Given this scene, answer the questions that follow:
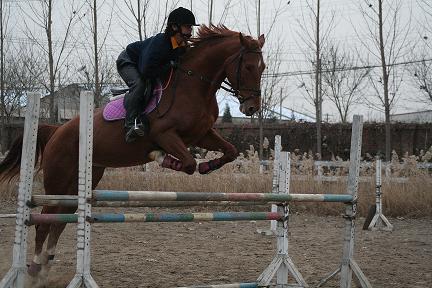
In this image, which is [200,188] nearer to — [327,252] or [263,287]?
[327,252]

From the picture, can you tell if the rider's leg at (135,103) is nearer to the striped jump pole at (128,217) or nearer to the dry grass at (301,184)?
the striped jump pole at (128,217)

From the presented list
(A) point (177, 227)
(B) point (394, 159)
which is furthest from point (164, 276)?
(B) point (394, 159)

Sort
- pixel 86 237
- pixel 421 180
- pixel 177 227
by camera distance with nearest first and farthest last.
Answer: pixel 86 237 → pixel 177 227 → pixel 421 180

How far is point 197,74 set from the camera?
15.6ft

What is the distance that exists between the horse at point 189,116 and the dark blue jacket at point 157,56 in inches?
3.9

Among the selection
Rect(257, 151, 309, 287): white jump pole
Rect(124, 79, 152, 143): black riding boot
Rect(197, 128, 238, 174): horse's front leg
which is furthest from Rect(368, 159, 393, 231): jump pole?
Rect(124, 79, 152, 143): black riding boot

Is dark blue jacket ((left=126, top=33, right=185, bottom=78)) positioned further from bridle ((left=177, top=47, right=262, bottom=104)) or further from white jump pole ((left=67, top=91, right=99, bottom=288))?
white jump pole ((left=67, top=91, right=99, bottom=288))

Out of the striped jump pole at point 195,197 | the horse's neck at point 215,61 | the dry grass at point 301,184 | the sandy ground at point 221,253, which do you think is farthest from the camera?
the dry grass at point 301,184

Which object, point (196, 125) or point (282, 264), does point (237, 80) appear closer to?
point (196, 125)

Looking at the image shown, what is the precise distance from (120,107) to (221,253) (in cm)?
261

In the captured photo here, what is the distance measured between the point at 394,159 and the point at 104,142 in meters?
7.94

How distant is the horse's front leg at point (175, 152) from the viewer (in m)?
4.43

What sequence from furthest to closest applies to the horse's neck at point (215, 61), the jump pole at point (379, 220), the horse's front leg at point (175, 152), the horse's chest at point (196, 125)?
the jump pole at point (379, 220), the horse's neck at point (215, 61), the horse's chest at point (196, 125), the horse's front leg at point (175, 152)

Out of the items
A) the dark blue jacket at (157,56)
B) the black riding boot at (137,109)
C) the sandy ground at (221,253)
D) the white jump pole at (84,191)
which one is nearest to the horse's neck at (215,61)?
the dark blue jacket at (157,56)
